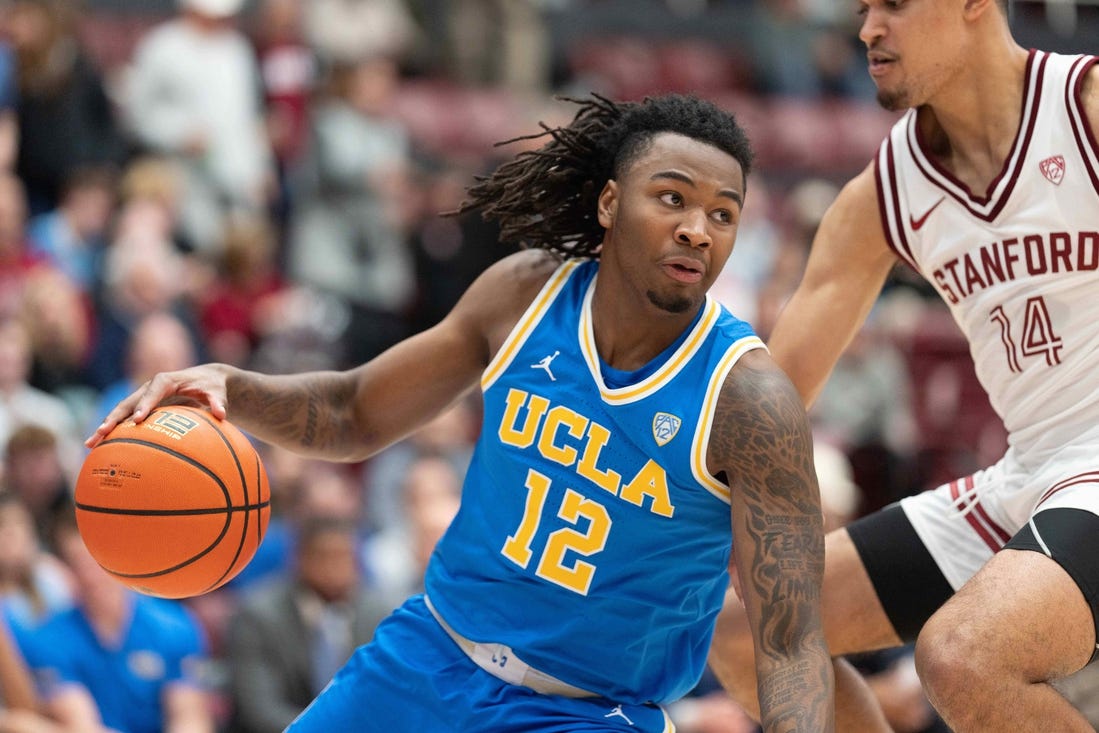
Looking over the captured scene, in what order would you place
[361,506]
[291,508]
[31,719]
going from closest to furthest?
1. [31,719]
2. [291,508]
3. [361,506]

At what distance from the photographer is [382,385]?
14.5 feet

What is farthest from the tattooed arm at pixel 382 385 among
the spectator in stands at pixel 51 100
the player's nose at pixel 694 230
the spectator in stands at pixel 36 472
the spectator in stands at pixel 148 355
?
the spectator in stands at pixel 51 100

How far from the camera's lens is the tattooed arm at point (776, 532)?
3.62m

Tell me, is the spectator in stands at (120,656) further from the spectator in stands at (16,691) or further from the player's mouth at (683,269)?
the player's mouth at (683,269)

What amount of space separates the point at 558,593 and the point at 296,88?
7.75 m

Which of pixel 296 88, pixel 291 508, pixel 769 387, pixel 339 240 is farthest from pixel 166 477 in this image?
pixel 296 88

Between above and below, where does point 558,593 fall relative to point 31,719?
above

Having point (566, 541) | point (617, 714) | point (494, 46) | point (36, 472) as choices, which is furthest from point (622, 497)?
point (494, 46)

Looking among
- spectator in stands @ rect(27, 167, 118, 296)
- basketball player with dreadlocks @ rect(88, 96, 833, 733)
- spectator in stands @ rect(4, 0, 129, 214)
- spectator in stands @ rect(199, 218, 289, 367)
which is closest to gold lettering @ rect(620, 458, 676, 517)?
basketball player with dreadlocks @ rect(88, 96, 833, 733)

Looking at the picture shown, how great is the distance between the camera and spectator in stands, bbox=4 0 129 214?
9203 mm

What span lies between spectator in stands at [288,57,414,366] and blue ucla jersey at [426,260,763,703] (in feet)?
20.4

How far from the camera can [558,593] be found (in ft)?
12.8

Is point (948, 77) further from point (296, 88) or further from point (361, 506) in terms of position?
point (296, 88)

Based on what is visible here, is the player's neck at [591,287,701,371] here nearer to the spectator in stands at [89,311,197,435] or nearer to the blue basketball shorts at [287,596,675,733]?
the blue basketball shorts at [287,596,675,733]
